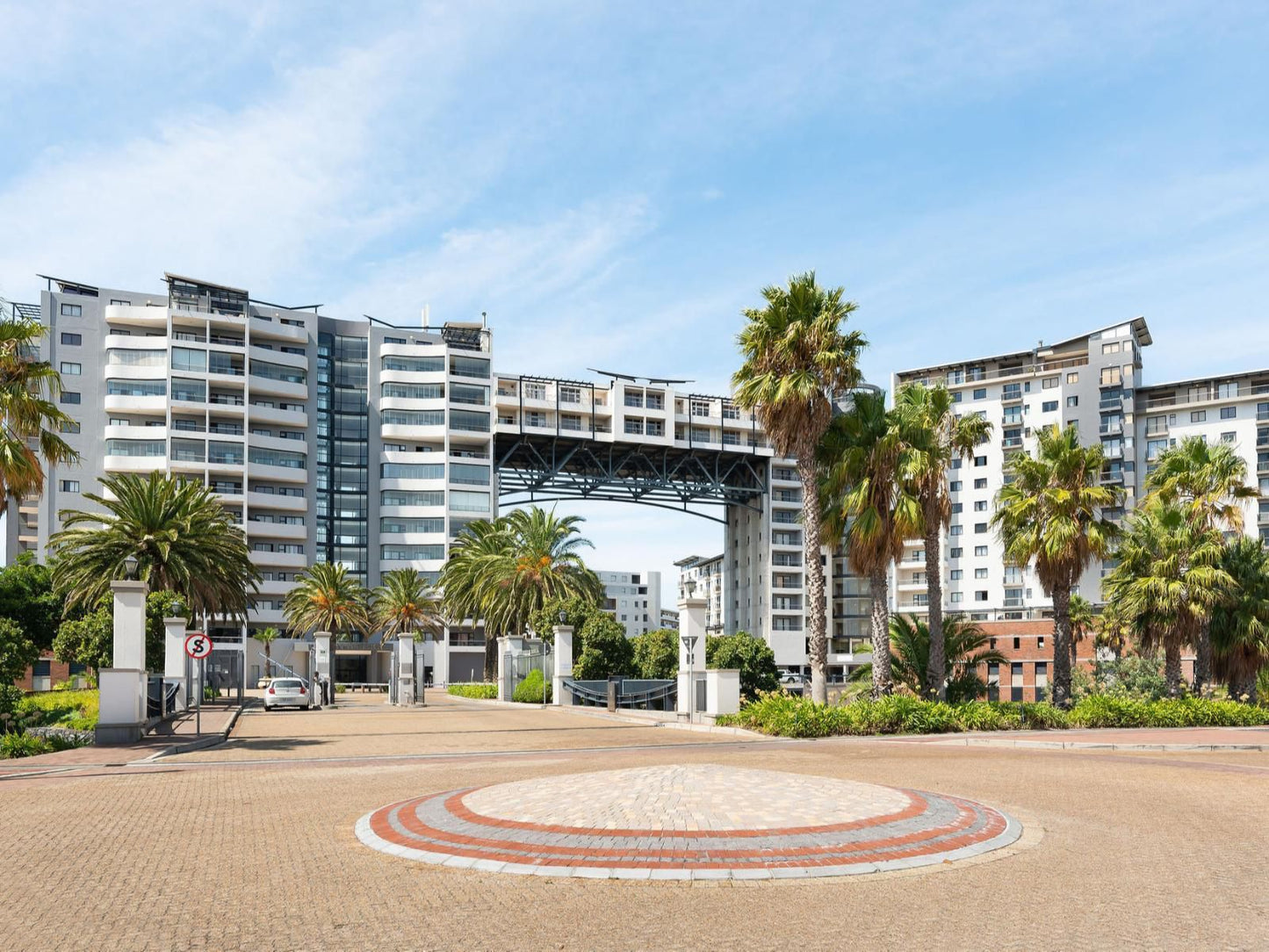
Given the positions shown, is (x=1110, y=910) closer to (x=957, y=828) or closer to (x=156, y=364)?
(x=957, y=828)

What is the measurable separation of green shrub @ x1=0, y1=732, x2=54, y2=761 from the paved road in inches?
169

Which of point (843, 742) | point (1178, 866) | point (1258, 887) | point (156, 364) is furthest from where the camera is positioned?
point (156, 364)

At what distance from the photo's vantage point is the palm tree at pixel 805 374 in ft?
99.8

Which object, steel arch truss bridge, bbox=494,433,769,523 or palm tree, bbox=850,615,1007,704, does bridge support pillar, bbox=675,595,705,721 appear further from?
steel arch truss bridge, bbox=494,433,769,523

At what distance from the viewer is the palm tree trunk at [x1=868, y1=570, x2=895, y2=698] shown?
30453 millimetres

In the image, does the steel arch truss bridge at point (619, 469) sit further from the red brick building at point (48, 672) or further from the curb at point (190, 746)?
the curb at point (190, 746)

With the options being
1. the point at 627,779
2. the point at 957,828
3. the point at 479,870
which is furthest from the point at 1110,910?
the point at 627,779

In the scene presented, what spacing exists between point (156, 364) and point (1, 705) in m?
73.5

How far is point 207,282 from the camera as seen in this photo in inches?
3841

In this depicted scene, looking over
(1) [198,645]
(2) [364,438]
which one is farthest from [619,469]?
(1) [198,645]

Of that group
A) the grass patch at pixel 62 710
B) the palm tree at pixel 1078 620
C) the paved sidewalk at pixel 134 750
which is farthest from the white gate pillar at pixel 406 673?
the palm tree at pixel 1078 620

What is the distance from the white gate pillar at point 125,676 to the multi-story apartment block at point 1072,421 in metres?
86.6

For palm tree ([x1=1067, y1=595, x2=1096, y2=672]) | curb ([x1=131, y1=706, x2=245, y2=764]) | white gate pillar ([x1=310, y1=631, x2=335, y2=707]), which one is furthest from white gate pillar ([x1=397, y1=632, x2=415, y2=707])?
palm tree ([x1=1067, y1=595, x2=1096, y2=672])

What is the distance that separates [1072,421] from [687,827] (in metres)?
101
